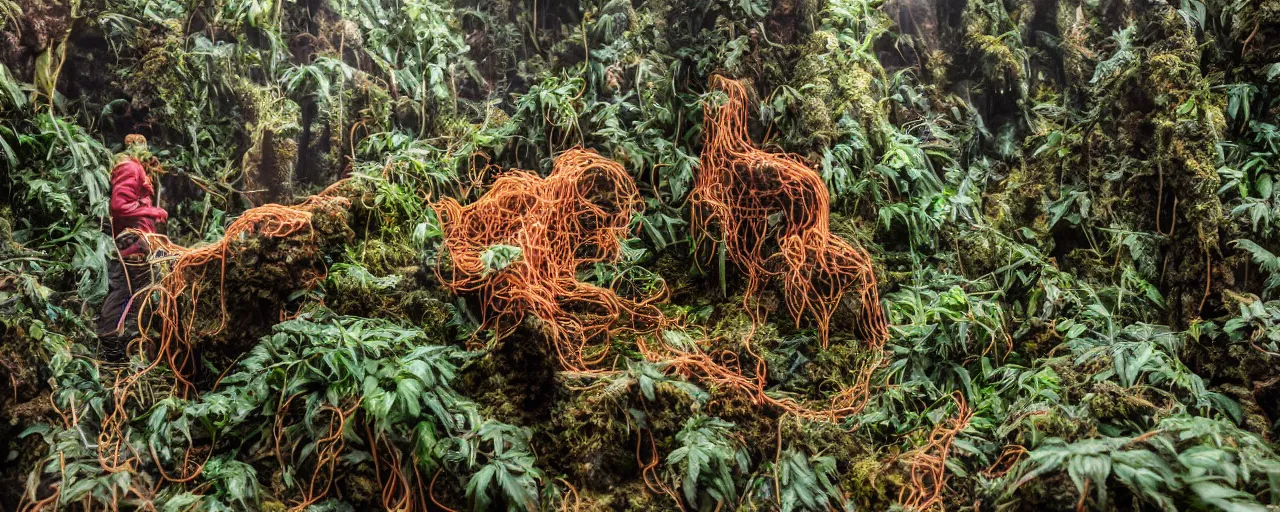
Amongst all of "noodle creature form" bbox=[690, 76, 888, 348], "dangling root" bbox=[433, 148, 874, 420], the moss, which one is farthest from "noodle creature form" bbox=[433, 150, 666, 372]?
the moss

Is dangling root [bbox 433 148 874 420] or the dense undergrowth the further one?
dangling root [bbox 433 148 874 420]

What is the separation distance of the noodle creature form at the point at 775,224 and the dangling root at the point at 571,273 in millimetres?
383

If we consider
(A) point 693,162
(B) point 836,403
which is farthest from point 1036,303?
(A) point 693,162

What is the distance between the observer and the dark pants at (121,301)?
4.23 metres

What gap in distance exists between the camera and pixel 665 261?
179 inches

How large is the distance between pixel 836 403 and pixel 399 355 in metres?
2.04

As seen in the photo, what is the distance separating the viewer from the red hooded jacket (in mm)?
4523

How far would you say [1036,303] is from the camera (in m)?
3.97

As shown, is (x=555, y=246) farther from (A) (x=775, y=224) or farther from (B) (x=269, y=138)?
(B) (x=269, y=138)

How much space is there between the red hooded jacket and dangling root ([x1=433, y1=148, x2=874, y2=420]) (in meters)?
1.63

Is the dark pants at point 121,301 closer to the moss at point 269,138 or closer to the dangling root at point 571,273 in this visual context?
the moss at point 269,138

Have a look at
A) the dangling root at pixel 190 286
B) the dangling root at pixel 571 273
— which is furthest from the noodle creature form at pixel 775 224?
the dangling root at pixel 190 286

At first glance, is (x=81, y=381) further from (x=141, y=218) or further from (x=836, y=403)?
(x=836, y=403)

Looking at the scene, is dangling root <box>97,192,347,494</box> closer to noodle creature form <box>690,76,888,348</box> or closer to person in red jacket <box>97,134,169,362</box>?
person in red jacket <box>97,134,169,362</box>
